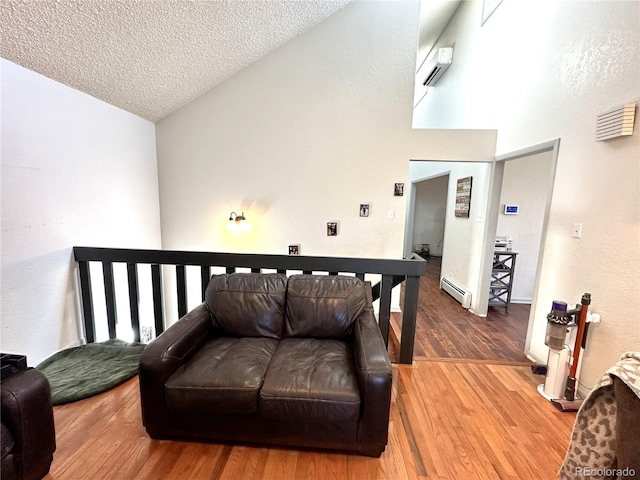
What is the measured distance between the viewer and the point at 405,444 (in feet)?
5.20

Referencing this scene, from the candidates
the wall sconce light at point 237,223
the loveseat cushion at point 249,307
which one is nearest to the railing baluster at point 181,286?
the loveseat cushion at point 249,307

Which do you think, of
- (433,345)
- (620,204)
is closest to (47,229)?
(433,345)

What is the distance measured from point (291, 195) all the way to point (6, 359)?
8.95ft

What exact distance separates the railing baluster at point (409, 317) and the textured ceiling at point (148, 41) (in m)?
2.74

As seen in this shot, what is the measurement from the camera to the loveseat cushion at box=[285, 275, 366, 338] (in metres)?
1.95

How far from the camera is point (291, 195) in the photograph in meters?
3.52

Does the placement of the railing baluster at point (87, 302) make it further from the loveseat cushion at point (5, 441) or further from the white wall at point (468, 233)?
the white wall at point (468, 233)

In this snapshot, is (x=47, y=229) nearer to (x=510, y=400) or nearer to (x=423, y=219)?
(x=510, y=400)

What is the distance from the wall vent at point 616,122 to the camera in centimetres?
169

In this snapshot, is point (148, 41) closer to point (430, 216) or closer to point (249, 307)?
point (249, 307)

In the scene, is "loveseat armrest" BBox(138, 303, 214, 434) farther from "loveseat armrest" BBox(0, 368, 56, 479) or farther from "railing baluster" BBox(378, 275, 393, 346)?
"railing baluster" BBox(378, 275, 393, 346)

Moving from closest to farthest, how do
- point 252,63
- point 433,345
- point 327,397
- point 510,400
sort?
point 327,397 < point 510,400 < point 433,345 < point 252,63

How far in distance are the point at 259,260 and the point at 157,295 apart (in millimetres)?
1031

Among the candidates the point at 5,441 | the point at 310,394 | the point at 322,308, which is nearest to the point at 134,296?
the point at 5,441
